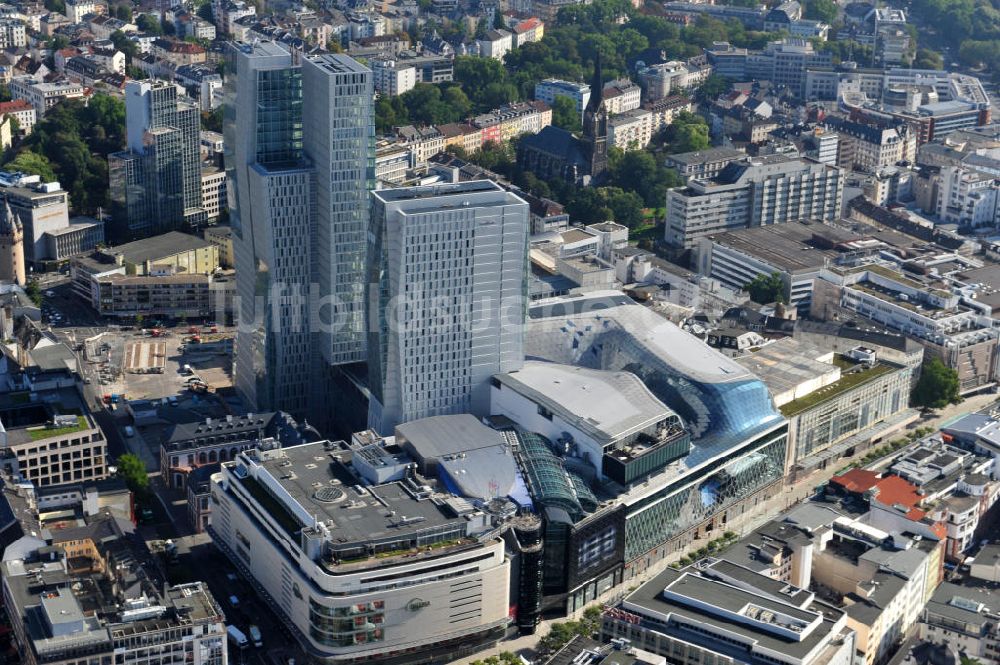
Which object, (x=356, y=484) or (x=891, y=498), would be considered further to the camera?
(x=891, y=498)

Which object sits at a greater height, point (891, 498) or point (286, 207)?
point (286, 207)

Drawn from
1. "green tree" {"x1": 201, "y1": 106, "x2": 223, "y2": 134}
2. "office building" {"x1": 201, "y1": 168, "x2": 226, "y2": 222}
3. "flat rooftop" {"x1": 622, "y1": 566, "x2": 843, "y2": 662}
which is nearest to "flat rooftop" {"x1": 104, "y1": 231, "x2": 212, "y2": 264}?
"office building" {"x1": 201, "y1": 168, "x2": 226, "y2": 222}

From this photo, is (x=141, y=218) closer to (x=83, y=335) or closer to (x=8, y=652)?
(x=83, y=335)

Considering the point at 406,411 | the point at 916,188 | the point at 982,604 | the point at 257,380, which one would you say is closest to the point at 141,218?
the point at 257,380

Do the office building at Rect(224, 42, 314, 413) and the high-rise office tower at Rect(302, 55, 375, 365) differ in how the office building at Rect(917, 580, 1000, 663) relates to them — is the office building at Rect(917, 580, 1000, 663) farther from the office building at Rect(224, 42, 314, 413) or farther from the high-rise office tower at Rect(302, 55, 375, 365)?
the office building at Rect(224, 42, 314, 413)

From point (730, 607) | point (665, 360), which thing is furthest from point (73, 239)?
point (730, 607)

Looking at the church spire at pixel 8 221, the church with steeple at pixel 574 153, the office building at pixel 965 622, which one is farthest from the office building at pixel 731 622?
the church with steeple at pixel 574 153
